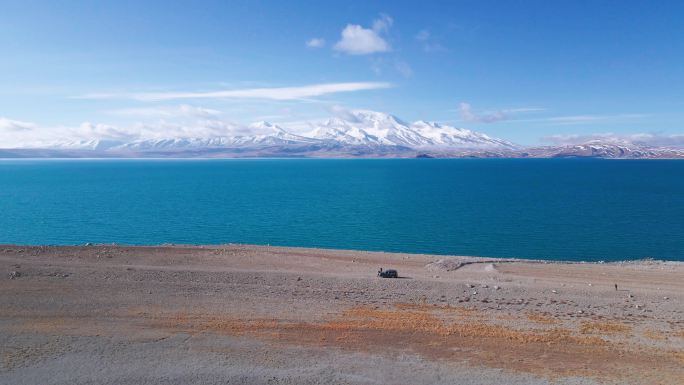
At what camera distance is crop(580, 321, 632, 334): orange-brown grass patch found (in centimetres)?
2702

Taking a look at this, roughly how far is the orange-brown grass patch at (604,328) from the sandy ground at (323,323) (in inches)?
6.3

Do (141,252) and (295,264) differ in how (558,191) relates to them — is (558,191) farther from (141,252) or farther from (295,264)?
(141,252)

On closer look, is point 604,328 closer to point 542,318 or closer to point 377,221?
point 542,318

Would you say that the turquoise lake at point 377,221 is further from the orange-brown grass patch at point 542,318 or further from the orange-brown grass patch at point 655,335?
the orange-brown grass patch at point 655,335

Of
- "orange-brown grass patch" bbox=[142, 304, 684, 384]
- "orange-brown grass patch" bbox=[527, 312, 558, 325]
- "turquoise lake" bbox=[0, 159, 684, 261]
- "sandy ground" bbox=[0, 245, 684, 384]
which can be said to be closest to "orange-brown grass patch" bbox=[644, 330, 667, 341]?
"sandy ground" bbox=[0, 245, 684, 384]

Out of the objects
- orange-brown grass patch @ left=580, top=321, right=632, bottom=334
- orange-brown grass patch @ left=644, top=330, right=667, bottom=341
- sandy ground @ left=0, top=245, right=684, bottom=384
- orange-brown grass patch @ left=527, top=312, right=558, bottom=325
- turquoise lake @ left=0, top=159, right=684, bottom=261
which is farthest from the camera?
turquoise lake @ left=0, top=159, right=684, bottom=261

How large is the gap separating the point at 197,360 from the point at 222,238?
46.7 metres

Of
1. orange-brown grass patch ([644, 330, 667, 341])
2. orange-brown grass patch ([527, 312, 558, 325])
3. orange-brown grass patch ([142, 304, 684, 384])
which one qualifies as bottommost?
orange-brown grass patch ([527, 312, 558, 325])

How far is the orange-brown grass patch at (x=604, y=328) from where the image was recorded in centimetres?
2702

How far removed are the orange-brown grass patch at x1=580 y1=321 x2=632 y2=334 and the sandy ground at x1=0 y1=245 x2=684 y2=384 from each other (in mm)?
160

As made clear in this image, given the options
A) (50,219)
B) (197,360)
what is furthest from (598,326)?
(50,219)

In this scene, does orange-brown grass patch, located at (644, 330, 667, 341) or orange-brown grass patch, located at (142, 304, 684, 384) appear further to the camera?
orange-brown grass patch, located at (644, 330, 667, 341)

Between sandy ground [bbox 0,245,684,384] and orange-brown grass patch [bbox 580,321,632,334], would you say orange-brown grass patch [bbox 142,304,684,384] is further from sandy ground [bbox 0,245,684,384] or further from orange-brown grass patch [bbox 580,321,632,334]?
orange-brown grass patch [bbox 580,321,632,334]

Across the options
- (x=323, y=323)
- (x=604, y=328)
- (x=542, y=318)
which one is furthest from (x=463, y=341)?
(x=604, y=328)
